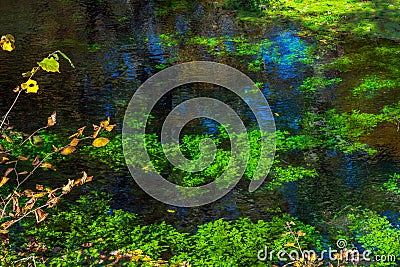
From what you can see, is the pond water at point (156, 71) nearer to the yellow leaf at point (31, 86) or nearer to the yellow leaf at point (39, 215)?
the yellow leaf at point (39, 215)

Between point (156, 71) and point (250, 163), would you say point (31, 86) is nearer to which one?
point (250, 163)

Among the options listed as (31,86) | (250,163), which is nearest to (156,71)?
(250,163)

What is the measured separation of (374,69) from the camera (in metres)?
5.23

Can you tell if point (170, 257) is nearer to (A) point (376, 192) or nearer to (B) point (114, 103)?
(A) point (376, 192)

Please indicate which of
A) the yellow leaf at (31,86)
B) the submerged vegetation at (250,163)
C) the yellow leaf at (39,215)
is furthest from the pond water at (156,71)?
the yellow leaf at (31,86)

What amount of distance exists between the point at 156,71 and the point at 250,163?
1.93m

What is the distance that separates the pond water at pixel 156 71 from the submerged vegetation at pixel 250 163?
0.12ft

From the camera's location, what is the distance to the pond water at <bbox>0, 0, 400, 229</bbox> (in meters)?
3.37

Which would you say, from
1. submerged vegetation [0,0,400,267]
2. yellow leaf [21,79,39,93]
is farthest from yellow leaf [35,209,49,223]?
yellow leaf [21,79,39,93]

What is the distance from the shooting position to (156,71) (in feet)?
17.5

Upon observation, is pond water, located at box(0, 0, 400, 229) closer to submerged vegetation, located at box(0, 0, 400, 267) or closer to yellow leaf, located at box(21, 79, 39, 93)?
submerged vegetation, located at box(0, 0, 400, 267)

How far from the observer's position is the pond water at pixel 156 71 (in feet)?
11.0

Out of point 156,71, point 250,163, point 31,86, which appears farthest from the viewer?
point 156,71

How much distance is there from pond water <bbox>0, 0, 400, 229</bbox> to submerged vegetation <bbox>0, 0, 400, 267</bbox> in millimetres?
36
